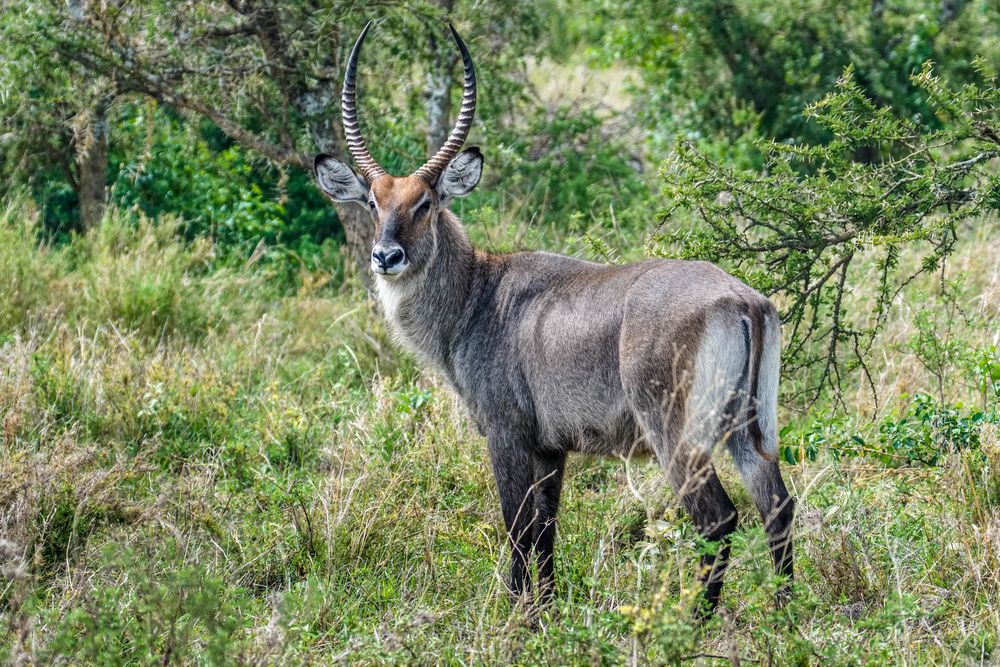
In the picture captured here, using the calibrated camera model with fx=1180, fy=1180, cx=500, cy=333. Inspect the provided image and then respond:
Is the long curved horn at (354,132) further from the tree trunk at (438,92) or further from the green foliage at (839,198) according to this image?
the tree trunk at (438,92)

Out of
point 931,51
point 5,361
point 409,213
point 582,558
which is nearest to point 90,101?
point 5,361

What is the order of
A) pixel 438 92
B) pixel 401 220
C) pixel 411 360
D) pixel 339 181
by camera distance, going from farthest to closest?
pixel 438 92, pixel 411 360, pixel 339 181, pixel 401 220

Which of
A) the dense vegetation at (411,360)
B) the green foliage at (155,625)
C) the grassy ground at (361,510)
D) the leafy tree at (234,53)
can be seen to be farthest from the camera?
the leafy tree at (234,53)

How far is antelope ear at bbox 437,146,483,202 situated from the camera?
17.1 ft

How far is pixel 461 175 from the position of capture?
526 cm

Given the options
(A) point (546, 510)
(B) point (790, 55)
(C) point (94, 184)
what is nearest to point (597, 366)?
(A) point (546, 510)

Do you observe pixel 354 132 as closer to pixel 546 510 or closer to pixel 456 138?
pixel 456 138

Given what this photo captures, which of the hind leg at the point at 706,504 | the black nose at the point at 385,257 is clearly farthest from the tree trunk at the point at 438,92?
the hind leg at the point at 706,504

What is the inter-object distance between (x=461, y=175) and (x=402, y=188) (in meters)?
0.32

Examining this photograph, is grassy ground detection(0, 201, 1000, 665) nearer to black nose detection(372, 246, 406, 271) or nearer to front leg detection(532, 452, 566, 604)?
front leg detection(532, 452, 566, 604)

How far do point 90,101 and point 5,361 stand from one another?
2.03 m

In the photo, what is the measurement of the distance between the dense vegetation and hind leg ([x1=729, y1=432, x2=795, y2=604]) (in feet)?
0.69

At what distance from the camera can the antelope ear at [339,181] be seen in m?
5.26

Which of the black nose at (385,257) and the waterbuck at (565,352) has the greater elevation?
the black nose at (385,257)
